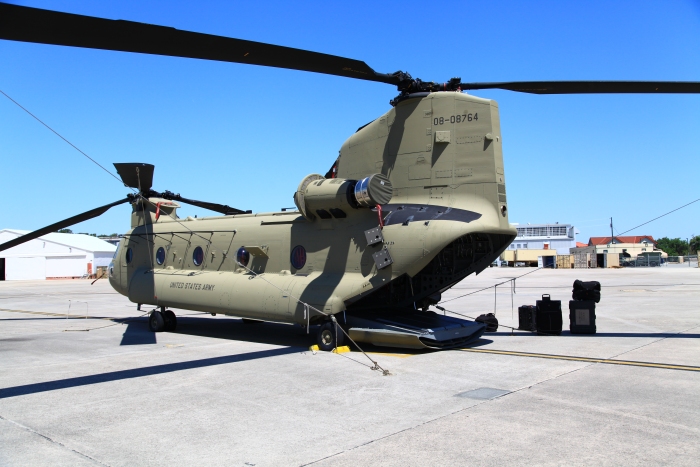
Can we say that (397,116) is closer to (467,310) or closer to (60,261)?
(467,310)

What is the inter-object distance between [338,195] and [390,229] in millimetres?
1299

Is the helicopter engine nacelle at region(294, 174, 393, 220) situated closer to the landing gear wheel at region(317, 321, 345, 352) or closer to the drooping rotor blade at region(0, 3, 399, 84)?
the landing gear wheel at region(317, 321, 345, 352)

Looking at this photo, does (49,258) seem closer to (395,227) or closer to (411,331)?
(395,227)

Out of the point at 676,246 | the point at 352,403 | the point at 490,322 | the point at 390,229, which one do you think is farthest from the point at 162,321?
the point at 676,246

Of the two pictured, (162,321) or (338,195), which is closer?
(338,195)

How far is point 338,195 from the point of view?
11.3 meters

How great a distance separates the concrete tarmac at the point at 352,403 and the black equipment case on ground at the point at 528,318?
804mm

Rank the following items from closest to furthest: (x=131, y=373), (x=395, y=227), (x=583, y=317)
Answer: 1. (x=131, y=373)
2. (x=395, y=227)
3. (x=583, y=317)

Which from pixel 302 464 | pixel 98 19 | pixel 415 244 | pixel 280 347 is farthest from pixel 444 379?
pixel 98 19

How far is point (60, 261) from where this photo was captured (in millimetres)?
63375

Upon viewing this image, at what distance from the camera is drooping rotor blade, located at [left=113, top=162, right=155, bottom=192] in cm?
1577

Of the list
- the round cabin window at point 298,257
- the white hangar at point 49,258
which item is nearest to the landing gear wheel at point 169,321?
the round cabin window at point 298,257

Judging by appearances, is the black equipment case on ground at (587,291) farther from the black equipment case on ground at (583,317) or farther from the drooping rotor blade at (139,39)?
the drooping rotor blade at (139,39)

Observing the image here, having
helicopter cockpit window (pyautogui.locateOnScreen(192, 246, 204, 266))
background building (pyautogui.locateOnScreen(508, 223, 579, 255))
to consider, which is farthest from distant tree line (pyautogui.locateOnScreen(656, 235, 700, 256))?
helicopter cockpit window (pyautogui.locateOnScreen(192, 246, 204, 266))
